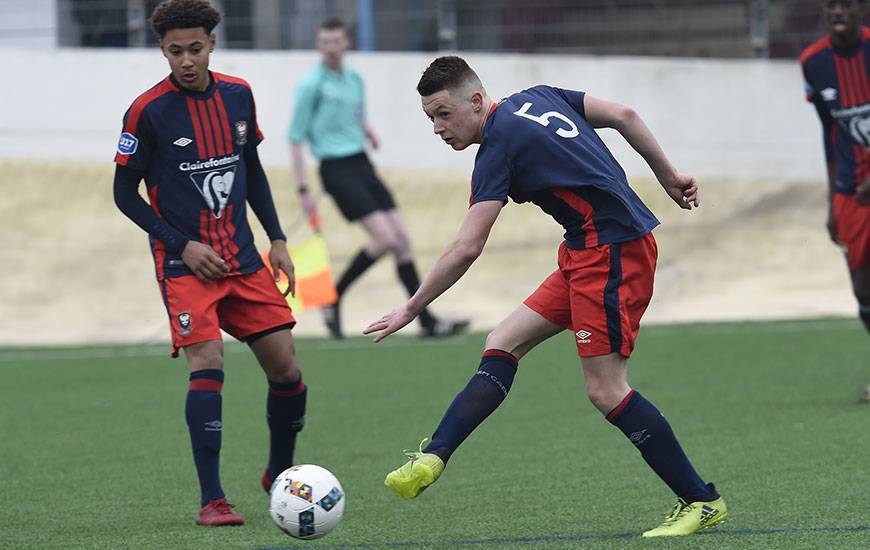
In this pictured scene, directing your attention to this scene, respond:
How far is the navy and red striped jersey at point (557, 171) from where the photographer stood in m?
4.88

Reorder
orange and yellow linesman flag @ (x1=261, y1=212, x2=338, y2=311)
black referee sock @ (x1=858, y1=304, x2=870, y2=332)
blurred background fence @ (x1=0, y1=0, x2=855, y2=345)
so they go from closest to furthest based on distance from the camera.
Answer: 1. black referee sock @ (x1=858, y1=304, x2=870, y2=332)
2. orange and yellow linesman flag @ (x1=261, y1=212, x2=338, y2=311)
3. blurred background fence @ (x1=0, y1=0, x2=855, y2=345)

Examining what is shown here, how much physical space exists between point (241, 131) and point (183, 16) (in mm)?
512

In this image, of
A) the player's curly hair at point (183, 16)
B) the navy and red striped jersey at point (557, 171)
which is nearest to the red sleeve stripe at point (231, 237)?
the player's curly hair at point (183, 16)

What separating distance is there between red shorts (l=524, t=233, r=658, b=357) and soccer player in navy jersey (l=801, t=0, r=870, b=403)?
3.09 m

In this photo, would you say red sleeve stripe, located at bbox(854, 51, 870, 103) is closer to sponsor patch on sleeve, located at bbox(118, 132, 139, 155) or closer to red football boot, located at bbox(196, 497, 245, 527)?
sponsor patch on sleeve, located at bbox(118, 132, 139, 155)

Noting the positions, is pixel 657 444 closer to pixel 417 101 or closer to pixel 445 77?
pixel 445 77

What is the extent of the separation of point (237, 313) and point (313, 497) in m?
1.22

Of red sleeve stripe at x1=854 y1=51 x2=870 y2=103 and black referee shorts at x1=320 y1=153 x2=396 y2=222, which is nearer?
red sleeve stripe at x1=854 y1=51 x2=870 y2=103

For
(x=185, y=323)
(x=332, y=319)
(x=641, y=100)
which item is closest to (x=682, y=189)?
(x=185, y=323)

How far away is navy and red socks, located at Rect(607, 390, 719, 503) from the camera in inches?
199

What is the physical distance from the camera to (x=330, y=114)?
11523mm

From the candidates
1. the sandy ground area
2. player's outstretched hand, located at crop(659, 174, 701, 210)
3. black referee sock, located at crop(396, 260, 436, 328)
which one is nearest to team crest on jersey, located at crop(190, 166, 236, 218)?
player's outstretched hand, located at crop(659, 174, 701, 210)

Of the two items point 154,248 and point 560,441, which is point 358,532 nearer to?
point 154,248

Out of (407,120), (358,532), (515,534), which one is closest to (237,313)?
(358,532)
